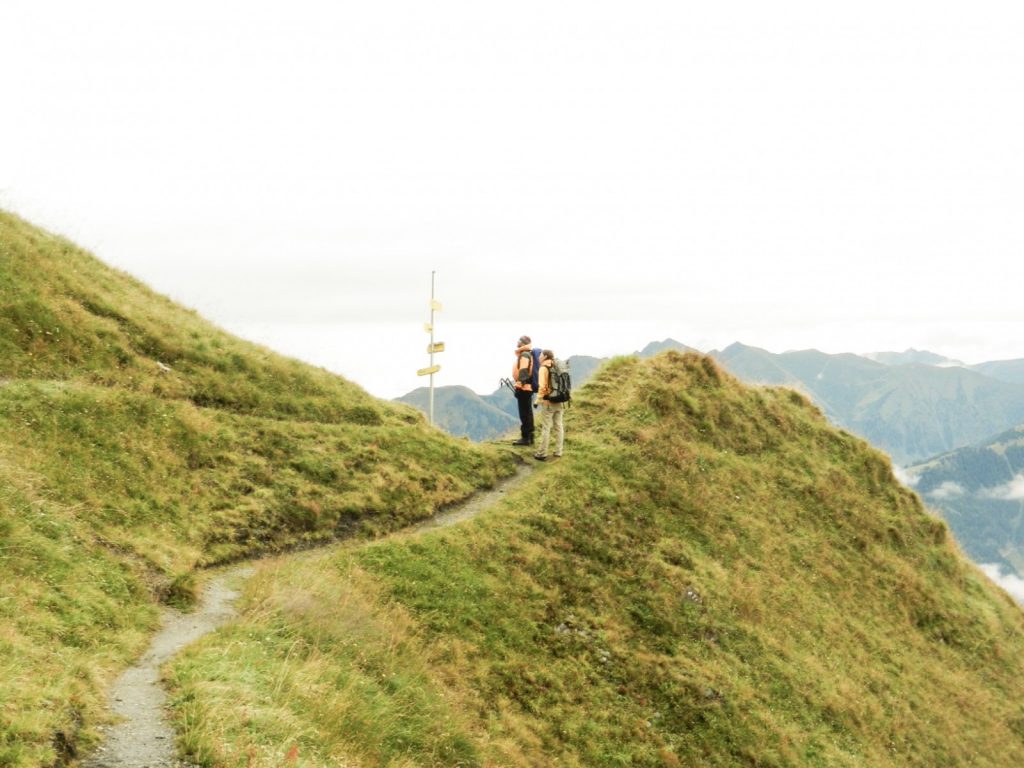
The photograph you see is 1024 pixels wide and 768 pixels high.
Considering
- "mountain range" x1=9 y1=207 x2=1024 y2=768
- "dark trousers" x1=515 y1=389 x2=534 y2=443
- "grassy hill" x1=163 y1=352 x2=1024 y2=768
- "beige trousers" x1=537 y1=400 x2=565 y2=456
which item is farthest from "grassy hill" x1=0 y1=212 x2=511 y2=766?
"dark trousers" x1=515 y1=389 x2=534 y2=443

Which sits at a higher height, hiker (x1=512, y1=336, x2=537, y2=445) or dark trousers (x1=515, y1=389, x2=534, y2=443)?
hiker (x1=512, y1=336, x2=537, y2=445)

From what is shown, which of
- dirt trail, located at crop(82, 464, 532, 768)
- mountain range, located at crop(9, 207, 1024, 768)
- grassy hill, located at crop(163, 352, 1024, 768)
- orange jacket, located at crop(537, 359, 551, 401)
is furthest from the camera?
orange jacket, located at crop(537, 359, 551, 401)

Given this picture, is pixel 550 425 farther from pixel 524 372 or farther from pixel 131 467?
pixel 131 467

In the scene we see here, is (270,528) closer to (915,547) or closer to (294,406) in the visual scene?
(294,406)

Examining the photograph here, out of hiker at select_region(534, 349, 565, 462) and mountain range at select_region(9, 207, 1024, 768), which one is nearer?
mountain range at select_region(9, 207, 1024, 768)

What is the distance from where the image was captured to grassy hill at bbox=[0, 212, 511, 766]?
10984 mm

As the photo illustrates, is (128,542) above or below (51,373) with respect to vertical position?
below

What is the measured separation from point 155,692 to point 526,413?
21.2 meters

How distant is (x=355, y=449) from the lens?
80.6 ft

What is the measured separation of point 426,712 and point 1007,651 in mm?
29031

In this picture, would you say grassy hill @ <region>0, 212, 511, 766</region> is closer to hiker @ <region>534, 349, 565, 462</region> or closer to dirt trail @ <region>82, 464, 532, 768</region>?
dirt trail @ <region>82, 464, 532, 768</region>

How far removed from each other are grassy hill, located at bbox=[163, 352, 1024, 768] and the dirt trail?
355mm

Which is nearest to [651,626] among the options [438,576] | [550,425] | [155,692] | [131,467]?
[438,576]

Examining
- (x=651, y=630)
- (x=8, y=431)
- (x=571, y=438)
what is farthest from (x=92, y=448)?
(x=571, y=438)
